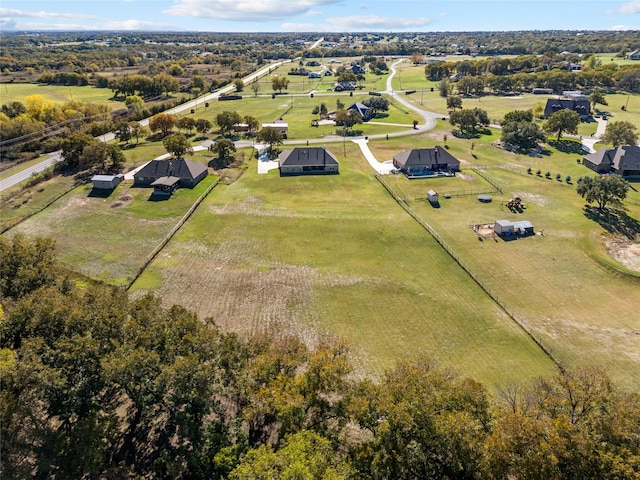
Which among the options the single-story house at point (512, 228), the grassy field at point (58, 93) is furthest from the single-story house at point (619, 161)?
the grassy field at point (58, 93)

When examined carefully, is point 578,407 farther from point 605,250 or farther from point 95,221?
point 95,221

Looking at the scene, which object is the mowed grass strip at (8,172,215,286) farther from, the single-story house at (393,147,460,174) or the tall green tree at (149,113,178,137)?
the single-story house at (393,147,460,174)

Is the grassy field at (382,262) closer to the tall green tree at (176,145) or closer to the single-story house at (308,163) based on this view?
the single-story house at (308,163)

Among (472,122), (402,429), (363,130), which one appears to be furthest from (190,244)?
(472,122)

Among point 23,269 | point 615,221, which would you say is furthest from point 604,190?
point 23,269

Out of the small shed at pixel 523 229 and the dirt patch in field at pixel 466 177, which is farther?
the dirt patch in field at pixel 466 177

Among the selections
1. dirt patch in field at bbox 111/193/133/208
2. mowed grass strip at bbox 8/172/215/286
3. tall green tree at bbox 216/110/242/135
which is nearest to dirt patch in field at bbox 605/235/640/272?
mowed grass strip at bbox 8/172/215/286

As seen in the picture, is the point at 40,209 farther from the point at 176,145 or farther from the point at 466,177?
the point at 466,177
